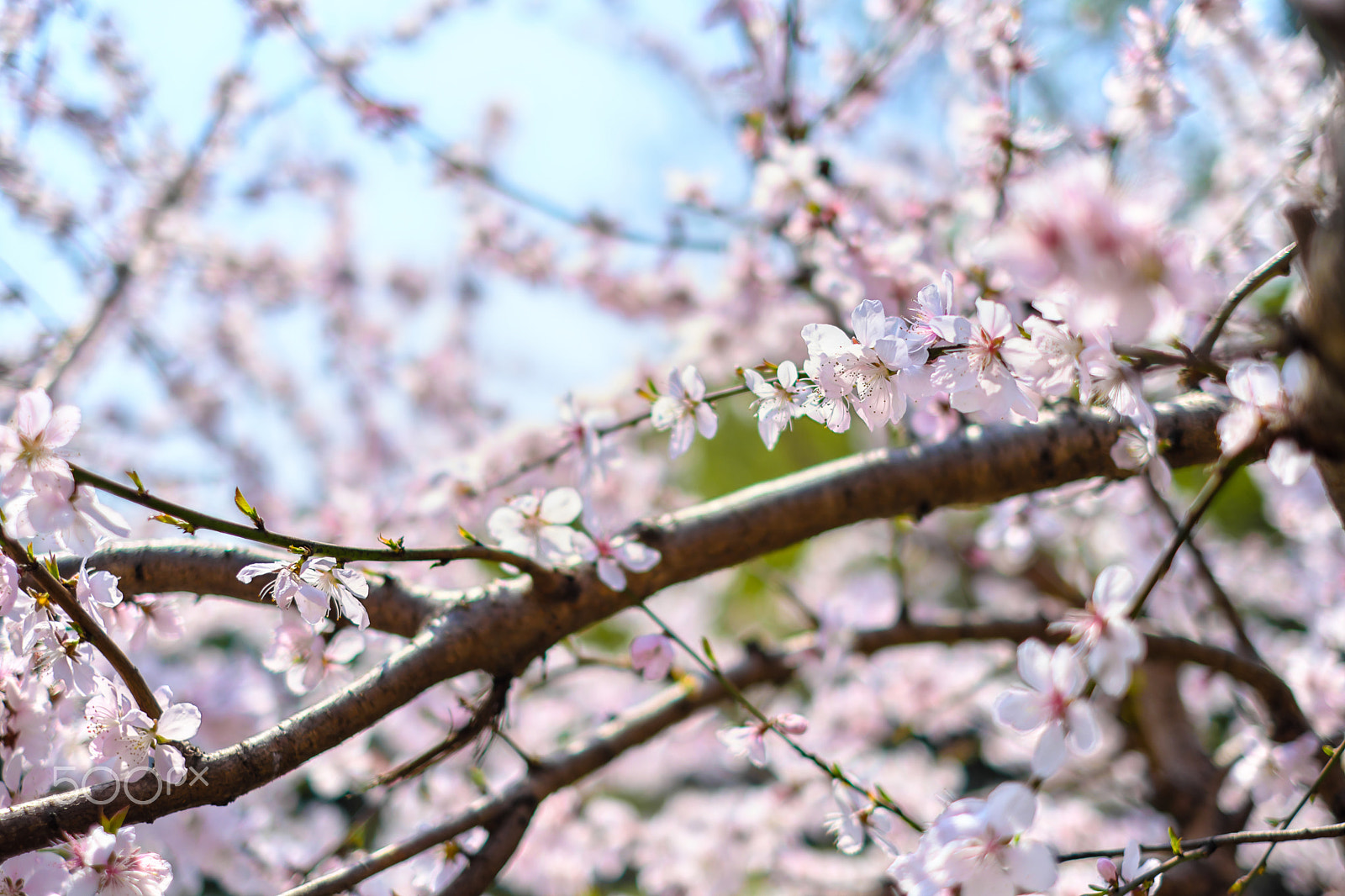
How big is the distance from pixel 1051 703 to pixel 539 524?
2.07 ft

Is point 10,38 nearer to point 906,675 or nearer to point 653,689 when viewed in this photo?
point 653,689

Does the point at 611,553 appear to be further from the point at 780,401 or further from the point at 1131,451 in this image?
the point at 1131,451

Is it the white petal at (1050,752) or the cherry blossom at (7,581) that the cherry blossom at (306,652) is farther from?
the white petal at (1050,752)

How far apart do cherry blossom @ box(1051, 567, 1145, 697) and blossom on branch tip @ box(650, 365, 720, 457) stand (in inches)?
18.5

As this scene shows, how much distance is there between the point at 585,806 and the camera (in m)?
2.82

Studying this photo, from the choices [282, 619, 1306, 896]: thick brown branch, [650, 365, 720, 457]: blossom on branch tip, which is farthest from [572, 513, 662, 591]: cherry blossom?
[282, 619, 1306, 896]: thick brown branch

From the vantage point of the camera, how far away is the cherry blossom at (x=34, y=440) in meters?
0.67

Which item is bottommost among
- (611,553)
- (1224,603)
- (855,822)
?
(855,822)

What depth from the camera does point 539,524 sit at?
956 millimetres

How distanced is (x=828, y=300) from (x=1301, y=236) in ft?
4.40

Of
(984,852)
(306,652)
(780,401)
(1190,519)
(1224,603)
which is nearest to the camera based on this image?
(1190,519)

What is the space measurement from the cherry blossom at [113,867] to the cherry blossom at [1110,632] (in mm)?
898

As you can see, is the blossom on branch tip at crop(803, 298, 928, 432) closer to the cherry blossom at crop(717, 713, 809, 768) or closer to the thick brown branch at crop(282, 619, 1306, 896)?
the cherry blossom at crop(717, 713, 809, 768)

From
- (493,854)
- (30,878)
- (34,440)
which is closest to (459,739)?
(493,854)
